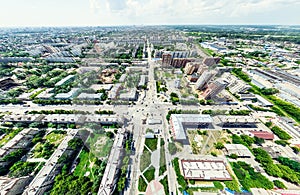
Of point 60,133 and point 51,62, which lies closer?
point 60,133

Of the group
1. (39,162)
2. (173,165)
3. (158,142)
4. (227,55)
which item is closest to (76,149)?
(39,162)

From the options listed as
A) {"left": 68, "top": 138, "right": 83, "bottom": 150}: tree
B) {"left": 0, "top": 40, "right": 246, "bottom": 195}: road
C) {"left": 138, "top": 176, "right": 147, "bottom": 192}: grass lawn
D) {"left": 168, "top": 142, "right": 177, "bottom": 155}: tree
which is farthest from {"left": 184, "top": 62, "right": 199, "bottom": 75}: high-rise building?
{"left": 68, "top": 138, "right": 83, "bottom": 150}: tree

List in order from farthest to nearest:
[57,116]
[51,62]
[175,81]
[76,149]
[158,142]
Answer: [51,62]
[175,81]
[57,116]
[158,142]
[76,149]

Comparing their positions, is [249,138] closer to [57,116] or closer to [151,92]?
[151,92]

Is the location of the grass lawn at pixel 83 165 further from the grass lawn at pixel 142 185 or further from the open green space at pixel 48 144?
the grass lawn at pixel 142 185

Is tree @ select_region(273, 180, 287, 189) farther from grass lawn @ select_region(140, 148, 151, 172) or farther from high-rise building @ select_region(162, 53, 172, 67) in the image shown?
high-rise building @ select_region(162, 53, 172, 67)

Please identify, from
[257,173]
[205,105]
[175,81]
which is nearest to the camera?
[257,173]
